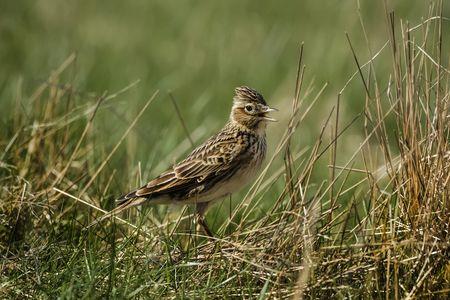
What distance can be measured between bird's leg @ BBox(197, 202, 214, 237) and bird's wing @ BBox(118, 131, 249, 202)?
5.4 inches

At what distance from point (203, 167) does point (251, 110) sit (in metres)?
0.58

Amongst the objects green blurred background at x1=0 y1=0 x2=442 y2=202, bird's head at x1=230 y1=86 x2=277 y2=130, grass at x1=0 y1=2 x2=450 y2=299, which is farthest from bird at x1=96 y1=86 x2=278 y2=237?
green blurred background at x1=0 y1=0 x2=442 y2=202

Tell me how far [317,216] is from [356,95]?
213 inches

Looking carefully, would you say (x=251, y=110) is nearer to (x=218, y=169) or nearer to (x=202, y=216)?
(x=218, y=169)

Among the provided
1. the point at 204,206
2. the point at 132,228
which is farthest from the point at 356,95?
the point at 132,228

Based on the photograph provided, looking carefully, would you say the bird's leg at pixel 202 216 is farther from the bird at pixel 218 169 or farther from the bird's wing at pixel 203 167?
the bird's wing at pixel 203 167

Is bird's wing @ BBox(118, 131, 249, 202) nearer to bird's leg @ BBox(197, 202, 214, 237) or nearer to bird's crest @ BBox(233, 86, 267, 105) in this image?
bird's leg @ BBox(197, 202, 214, 237)

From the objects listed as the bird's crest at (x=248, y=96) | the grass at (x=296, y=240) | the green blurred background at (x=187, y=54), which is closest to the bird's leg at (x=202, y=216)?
the grass at (x=296, y=240)

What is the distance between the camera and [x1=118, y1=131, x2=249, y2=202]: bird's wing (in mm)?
6449

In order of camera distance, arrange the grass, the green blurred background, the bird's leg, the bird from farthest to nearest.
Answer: the green blurred background
the bird
the bird's leg
the grass

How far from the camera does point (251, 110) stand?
6816 mm

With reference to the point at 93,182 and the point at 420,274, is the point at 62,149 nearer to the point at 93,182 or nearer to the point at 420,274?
the point at 93,182

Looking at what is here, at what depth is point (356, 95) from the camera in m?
10.3

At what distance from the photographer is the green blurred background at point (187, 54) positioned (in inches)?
381
